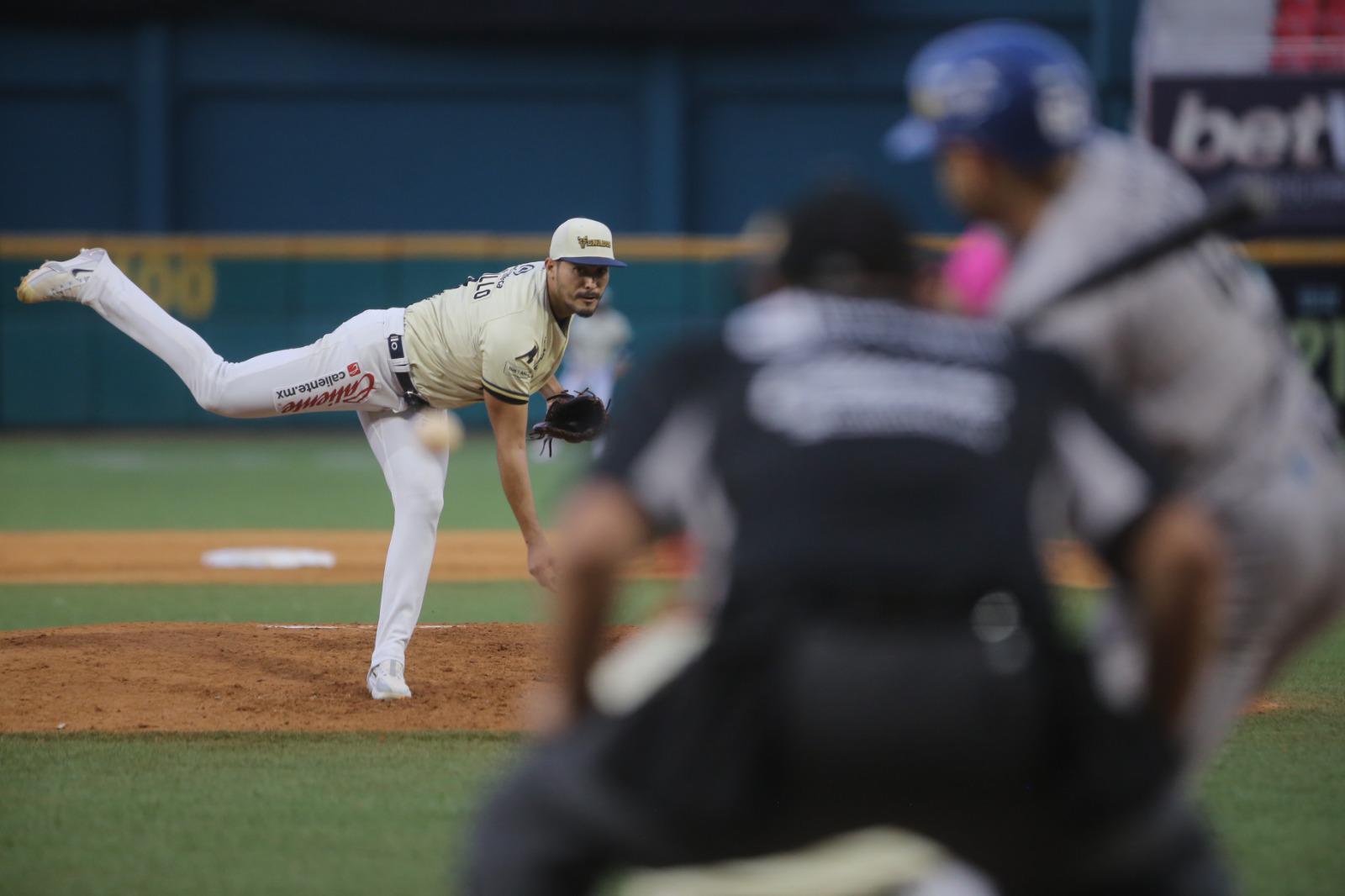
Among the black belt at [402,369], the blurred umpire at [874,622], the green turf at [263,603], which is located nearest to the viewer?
the blurred umpire at [874,622]

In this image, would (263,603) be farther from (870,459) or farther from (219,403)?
(870,459)

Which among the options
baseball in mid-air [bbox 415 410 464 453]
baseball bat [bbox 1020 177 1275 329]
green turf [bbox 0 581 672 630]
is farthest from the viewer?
green turf [bbox 0 581 672 630]

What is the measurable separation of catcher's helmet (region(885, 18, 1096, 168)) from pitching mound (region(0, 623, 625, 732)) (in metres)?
3.95

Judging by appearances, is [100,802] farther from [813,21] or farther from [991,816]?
[813,21]

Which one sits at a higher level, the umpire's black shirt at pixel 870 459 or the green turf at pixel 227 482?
the umpire's black shirt at pixel 870 459

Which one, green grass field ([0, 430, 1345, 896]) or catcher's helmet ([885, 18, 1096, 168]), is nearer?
catcher's helmet ([885, 18, 1096, 168])

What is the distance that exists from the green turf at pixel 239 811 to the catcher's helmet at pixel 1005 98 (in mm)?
2439

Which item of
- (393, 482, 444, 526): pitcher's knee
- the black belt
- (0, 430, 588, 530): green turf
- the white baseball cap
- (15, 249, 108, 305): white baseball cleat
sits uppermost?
the white baseball cap

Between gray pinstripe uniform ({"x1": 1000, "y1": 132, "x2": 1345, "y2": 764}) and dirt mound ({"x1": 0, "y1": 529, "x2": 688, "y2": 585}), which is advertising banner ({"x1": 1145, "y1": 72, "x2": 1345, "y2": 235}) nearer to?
dirt mound ({"x1": 0, "y1": 529, "x2": 688, "y2": 585})

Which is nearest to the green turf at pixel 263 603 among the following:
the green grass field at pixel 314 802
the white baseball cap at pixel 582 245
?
the green grass field at pixel 314 802

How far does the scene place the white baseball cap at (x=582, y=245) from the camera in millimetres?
7250

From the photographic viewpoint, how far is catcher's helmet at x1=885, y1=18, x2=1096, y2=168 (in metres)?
2.89

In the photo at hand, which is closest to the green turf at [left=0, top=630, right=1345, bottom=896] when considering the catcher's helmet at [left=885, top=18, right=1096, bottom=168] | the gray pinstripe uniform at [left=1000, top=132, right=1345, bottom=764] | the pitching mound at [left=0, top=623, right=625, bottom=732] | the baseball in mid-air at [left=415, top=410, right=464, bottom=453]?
the pitching mound at [left=0, top=623, right=625, bottom=732]

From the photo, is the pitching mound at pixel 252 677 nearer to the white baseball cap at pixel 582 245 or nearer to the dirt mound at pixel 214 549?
the white baseball cap at pixel 582 245
